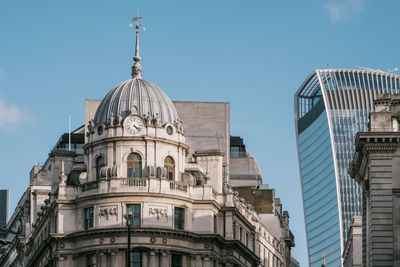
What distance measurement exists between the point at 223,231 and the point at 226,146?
29.4m

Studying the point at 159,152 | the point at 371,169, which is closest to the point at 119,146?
the point at 159,152

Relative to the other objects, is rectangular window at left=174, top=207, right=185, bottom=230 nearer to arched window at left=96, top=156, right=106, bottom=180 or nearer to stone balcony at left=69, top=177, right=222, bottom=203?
stone balcony at left=69, top=177, right=222, bottom=203

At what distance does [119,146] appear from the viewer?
105250 millimetres

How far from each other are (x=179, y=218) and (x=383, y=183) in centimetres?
2427

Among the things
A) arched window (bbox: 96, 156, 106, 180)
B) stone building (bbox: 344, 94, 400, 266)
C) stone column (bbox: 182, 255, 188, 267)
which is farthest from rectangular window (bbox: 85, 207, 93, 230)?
stone building (bbox: 344, 94, 400, 266)

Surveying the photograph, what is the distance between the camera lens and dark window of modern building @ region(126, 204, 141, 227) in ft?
335

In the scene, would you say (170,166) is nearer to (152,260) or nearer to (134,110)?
(134,110)

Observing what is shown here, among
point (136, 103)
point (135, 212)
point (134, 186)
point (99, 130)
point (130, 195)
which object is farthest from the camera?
point (136, 103)

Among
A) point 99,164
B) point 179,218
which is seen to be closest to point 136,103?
point 99,164

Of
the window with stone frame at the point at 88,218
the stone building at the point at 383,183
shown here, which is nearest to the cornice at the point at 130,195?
the window with stone frame at the point at 88,218

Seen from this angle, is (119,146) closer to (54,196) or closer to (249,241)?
(54,196)

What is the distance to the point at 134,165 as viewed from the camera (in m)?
105

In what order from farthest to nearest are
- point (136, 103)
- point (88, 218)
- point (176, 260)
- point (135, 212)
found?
point (136, 103) → point (88, 218) → point (176, 260) → point (135, 212)

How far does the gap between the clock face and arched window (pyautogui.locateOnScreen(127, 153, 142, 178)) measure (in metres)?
2.18
